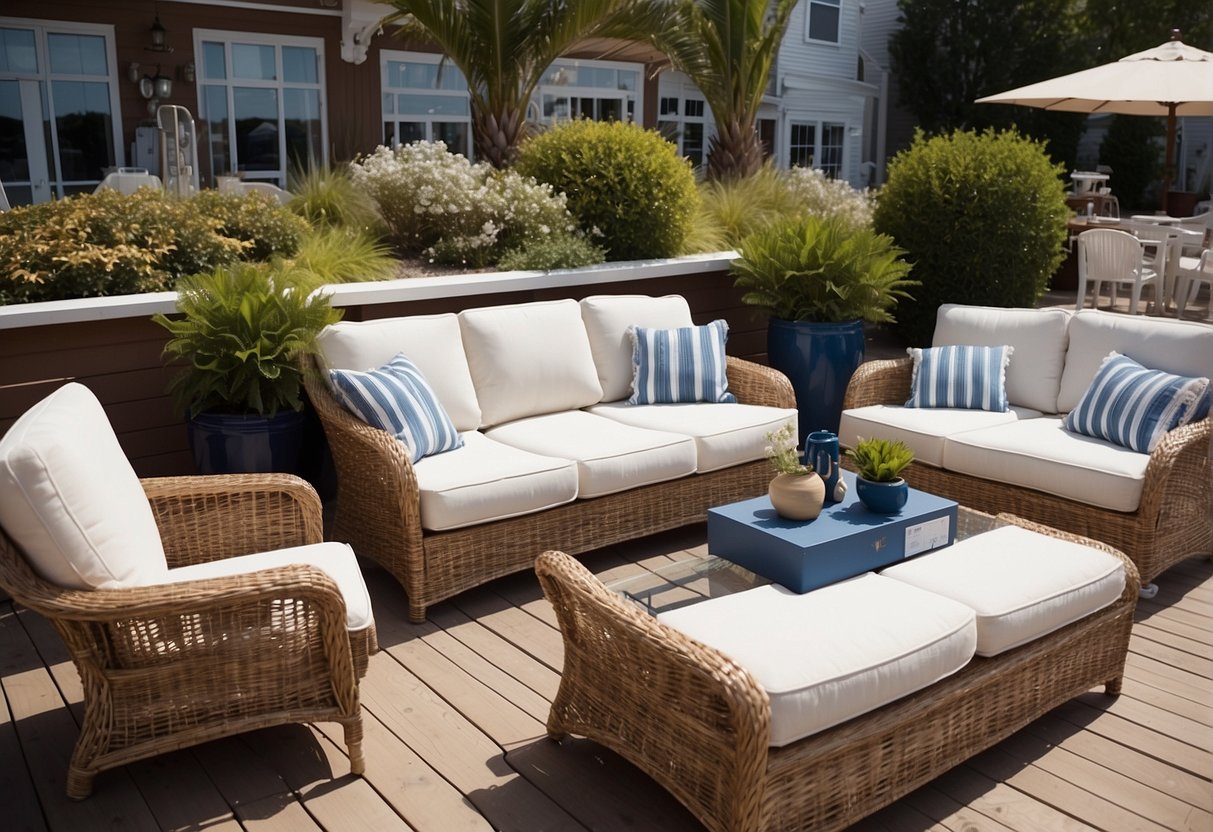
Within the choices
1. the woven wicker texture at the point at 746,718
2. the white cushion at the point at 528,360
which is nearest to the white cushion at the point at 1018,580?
the woven wicker texture at the point at 746,718

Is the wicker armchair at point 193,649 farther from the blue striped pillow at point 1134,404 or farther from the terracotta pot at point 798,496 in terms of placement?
the blue striped pillow at point 1134,404

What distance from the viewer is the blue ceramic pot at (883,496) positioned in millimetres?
3432

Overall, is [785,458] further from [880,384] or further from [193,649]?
[880,384]

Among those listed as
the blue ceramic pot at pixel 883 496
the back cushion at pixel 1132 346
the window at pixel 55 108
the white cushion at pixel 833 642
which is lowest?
the white cushion at pixel 833 642

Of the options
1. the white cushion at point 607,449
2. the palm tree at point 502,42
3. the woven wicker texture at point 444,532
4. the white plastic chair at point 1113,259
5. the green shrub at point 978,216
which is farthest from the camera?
the white plastic chair at point 1113,259

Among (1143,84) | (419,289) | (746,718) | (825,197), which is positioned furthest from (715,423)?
(1143,84)

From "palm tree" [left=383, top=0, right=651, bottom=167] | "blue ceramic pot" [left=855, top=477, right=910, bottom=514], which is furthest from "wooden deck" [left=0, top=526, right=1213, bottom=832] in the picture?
"palm tree" [left=383, top=0, right=651, bottom=167]

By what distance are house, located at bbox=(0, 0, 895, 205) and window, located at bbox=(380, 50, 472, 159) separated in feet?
0.06

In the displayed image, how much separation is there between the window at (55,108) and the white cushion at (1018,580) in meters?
10.5

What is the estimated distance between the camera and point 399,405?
4117 millimetres

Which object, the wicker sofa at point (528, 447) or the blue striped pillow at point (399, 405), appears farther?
the blue striped pillow at point (399, 405)

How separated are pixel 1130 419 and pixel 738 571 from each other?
2.13 m

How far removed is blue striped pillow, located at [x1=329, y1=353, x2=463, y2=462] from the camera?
4.09 meters

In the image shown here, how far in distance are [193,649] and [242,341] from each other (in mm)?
1700
